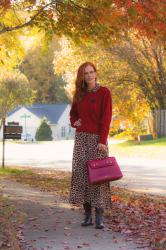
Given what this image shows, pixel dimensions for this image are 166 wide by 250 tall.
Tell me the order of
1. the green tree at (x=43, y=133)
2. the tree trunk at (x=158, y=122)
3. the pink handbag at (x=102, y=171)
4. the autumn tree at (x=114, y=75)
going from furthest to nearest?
the green tree at (x=43, y=133) < the tree trunk at (x=158, y=122) < the autumn tree at (x=114, y=75) < the pink handbag at (x=102, y=171)

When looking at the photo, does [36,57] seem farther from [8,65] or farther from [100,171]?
[100,171]

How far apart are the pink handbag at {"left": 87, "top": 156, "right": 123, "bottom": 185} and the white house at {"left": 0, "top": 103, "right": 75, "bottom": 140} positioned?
72.3 meters

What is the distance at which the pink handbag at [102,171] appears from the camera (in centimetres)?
702

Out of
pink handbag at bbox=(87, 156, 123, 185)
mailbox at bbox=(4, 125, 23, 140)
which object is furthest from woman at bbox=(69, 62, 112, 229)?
mailbox at bbox=(4, 125, 23, 140)

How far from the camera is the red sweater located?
7.06 meters

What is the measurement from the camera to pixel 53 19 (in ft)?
40.9

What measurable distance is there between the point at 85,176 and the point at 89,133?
20.7 inches

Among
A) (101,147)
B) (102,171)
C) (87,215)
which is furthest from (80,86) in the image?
(87,215)

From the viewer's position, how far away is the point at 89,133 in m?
7.18

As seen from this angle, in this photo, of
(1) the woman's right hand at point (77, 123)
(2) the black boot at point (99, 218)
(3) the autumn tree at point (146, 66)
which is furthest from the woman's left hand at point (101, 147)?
(3) the autumn tree at point (146, 66)

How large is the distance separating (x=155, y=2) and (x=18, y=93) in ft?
151

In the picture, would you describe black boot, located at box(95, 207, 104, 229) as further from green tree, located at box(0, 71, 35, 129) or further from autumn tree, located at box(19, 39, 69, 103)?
autumn tree, located at box(19, 39, 69, 103)

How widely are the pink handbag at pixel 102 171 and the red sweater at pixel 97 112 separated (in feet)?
0.84

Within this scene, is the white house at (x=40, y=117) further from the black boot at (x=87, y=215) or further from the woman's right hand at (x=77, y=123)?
the woman's right hand at (x=77, y=123)
